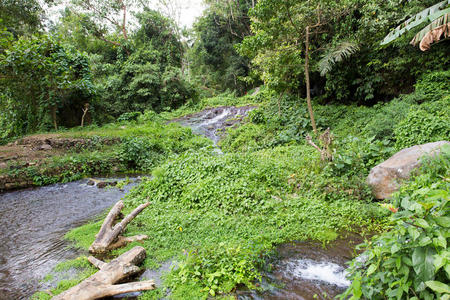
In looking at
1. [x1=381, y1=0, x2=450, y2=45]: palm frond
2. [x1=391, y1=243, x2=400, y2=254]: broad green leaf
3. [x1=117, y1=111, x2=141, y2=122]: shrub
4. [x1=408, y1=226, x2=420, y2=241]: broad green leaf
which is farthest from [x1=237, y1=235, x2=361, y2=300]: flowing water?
[x1=117, y1=111, x2=141, y2=122]: shrub

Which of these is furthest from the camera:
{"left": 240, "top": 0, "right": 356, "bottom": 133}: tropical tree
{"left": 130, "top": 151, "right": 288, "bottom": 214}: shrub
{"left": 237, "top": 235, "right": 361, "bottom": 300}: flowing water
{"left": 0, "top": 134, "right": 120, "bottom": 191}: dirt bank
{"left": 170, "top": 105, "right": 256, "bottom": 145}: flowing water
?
{"left": 170, "top": 105, "right": 256, "bottom": 145}: flowing water

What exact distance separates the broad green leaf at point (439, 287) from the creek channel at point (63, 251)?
211 cm

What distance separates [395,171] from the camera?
17.9 ft

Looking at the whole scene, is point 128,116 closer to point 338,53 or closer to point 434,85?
point 338,53

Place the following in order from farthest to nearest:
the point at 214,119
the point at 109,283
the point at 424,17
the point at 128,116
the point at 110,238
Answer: the point at 128,116 → the point at 214,119 → the point at 424,17 → the point at 110,238 → the point at 109,283

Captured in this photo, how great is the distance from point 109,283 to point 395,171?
20.3 ft

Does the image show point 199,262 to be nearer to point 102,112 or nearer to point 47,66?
point 47,66

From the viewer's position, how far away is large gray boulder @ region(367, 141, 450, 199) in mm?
5309

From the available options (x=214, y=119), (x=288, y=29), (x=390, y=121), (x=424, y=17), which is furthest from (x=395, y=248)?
(x=214, y=119)

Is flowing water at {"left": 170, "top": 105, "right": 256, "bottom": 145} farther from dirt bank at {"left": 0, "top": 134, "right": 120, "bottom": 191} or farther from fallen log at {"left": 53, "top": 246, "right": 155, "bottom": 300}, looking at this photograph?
fallen log at {"left": 53, "top": 246, "right": 155, "bottom": 300}

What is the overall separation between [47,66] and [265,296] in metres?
16.8

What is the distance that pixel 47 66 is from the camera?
13.9m

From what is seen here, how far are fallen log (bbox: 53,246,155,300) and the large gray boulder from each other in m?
5.29

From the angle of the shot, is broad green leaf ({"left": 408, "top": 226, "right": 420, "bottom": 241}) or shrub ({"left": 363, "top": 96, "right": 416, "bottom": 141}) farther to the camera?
shrub ({"left": 363, "top": 96, "right": 416, "bottom": 141})
